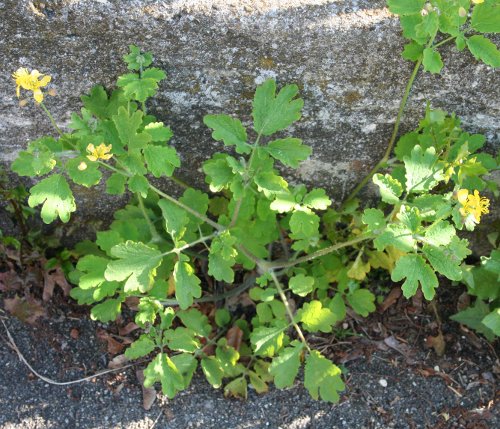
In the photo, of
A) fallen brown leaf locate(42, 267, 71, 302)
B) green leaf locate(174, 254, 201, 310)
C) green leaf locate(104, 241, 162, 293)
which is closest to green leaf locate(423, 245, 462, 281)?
green leaf locate(174, 254, 201, 310)

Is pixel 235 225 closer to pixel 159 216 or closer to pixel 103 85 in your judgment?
pixel 159 216

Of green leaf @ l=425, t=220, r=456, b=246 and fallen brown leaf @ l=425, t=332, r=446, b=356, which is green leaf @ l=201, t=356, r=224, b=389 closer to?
fallen brown leaf @ l=425, t=332, r=446, b=356

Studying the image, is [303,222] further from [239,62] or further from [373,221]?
[239,62]

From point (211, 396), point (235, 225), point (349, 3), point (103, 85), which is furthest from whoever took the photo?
point (211, 396)

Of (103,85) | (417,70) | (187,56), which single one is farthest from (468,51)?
(103,85)

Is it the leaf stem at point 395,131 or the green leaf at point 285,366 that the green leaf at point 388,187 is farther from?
the green leaf at point 285,366

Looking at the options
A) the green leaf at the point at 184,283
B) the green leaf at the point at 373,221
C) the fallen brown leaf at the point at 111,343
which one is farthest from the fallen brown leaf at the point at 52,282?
the green leaf at the point at 373,221
